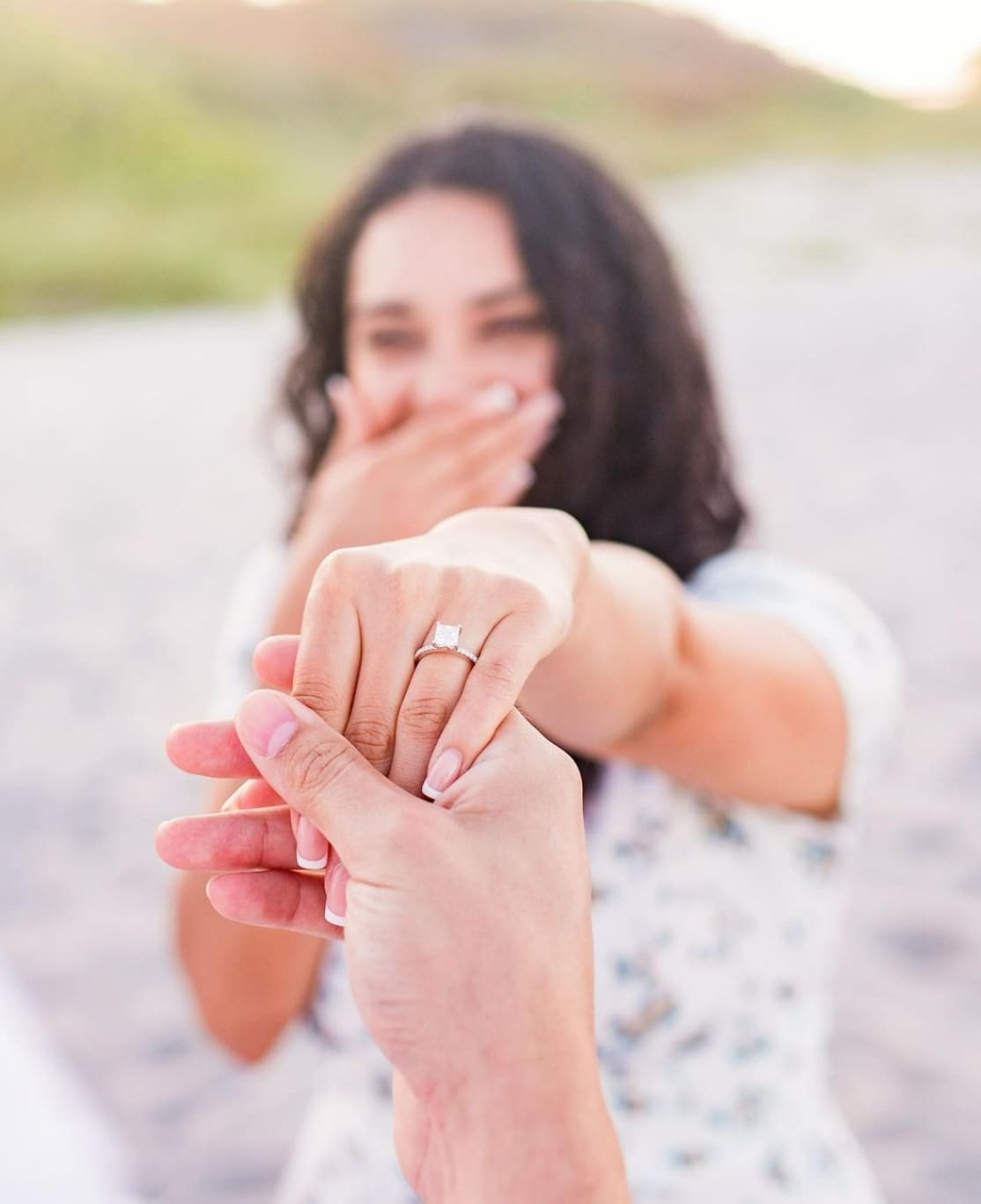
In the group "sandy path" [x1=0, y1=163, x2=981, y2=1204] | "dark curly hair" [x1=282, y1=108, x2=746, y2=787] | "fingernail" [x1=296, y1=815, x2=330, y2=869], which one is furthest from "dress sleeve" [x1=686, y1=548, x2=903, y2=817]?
"sandy path" [x1=0, y1=163, x2=981, y2=1204]

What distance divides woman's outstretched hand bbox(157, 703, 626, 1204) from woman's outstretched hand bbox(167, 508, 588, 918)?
0.08 feet

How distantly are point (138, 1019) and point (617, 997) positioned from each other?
5.39 ft

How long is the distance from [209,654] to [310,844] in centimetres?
393

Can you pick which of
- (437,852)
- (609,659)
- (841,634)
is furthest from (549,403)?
(437,852)

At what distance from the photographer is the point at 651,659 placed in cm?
111

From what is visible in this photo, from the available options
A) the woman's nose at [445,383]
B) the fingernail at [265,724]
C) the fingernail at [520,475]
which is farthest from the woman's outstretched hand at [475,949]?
the woman's nose at [445,383]

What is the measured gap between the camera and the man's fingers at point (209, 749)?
772mm

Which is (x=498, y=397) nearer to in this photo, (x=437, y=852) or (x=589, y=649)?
(x=589, y=649)

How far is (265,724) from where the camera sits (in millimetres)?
701

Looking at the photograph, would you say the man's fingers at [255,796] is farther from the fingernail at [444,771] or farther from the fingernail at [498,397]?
the fingernail at [498,397]

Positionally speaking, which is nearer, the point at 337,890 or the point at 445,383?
the point at 337,890

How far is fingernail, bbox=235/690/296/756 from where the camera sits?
2.30ft

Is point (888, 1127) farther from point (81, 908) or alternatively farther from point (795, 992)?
point (81, 908)

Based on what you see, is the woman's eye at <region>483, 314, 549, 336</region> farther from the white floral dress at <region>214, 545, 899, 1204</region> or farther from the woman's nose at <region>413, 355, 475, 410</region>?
the white floral dress at <region>214, 545, 899, 1204</region>
